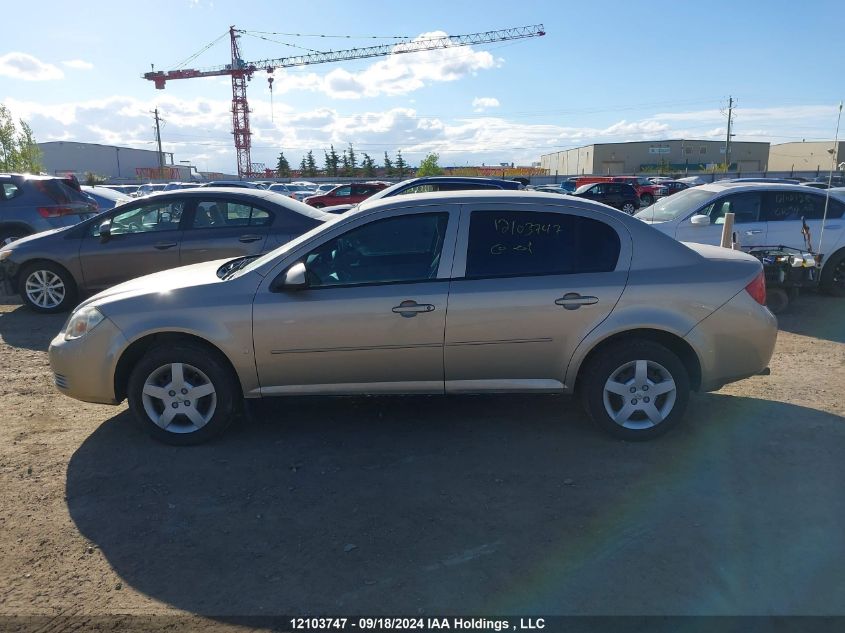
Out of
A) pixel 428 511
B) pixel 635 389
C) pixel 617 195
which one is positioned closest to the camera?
pixel 428 511

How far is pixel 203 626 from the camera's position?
109 inches

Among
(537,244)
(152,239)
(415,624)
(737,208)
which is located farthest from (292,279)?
(737,208)

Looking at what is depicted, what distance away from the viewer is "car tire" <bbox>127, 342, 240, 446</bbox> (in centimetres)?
439

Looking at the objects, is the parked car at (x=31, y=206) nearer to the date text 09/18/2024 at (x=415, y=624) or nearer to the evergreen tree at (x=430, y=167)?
the date text 09/18/2024 at (x=415, y=624)

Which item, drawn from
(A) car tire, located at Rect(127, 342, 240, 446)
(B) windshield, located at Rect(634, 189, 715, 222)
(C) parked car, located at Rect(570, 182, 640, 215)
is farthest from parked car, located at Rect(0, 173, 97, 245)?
(C) parked car, located at Rect(570, 182, 640, 215)

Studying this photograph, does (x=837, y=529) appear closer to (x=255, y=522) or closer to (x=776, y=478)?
(x=776, y=478)

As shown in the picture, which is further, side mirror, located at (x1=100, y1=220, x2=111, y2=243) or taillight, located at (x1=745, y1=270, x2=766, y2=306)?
side mirror, located at (x1=100, y1=220, x2=111, y2=243)

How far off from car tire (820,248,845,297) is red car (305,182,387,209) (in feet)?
63.1

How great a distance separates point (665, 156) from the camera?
316 ft

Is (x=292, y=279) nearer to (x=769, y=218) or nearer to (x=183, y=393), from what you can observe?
(x=183, y=393)

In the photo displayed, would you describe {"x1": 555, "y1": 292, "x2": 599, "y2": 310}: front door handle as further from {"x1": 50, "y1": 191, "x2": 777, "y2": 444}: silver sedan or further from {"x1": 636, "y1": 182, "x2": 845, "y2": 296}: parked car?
{"x1": 636, "y1": 182, "x2": 845, "y2": 296}: parked car

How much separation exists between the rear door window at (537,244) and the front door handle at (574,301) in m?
0.18

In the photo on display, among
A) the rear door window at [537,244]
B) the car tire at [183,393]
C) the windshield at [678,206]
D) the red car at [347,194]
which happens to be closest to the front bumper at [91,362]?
the car tire at [183,393]

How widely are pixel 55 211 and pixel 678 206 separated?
9.97 metres
